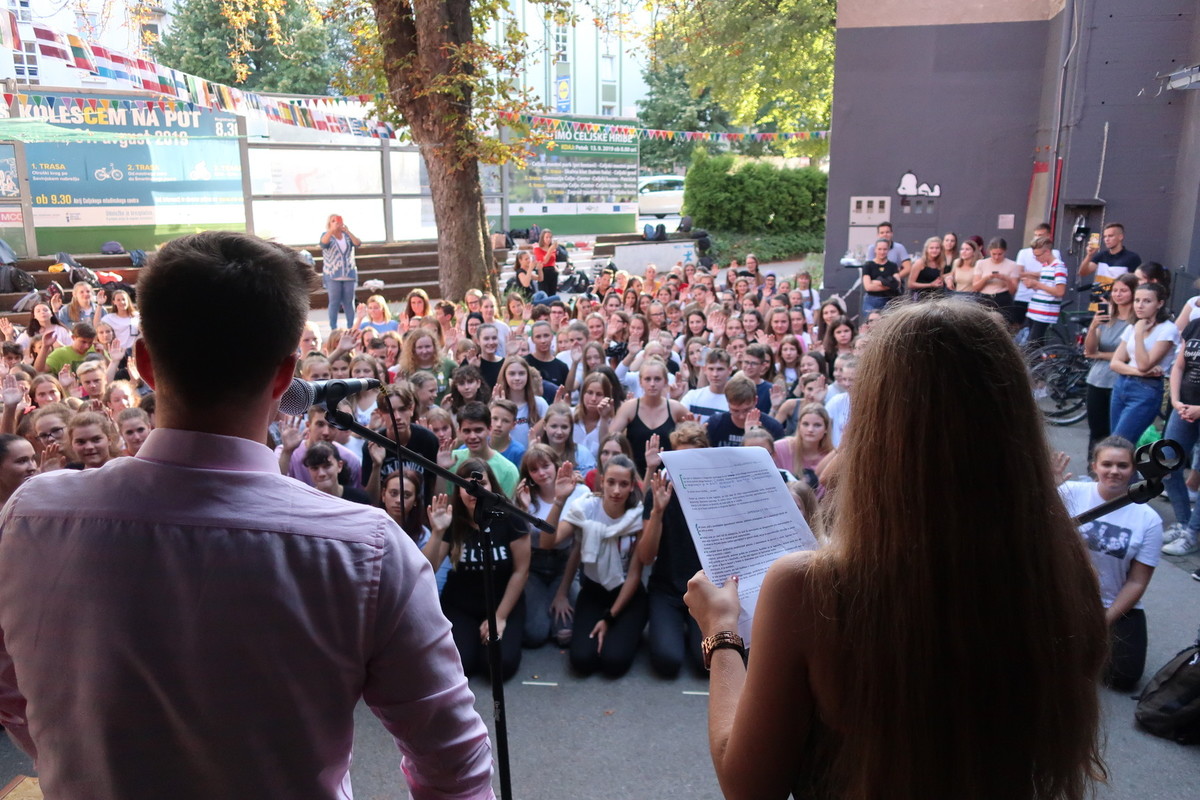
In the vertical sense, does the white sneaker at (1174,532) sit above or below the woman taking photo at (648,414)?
below

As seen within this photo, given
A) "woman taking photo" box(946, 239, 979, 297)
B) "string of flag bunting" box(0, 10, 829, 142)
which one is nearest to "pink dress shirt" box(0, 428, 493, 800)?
"string of flag bunting" box(0, 10, 829, 142)

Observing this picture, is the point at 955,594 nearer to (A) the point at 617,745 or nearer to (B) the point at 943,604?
(B) the point at 943,604

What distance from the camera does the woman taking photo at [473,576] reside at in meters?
4.57

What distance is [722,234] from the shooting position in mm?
26516

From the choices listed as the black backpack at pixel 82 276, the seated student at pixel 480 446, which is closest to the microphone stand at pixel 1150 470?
the seated student at pixel 480 446

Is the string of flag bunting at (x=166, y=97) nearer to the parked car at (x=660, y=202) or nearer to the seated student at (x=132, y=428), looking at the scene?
the seated student at (x=132, y=428)

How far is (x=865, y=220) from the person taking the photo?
45.7ft

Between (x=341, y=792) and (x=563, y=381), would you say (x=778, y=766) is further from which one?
(x=563, y=381)

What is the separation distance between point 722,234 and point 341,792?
26212 millimetres

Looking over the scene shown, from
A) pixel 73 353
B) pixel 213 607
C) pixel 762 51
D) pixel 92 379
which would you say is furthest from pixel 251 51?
pixel 213 607

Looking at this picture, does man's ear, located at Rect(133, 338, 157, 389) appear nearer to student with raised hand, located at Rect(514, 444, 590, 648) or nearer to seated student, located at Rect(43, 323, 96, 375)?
student with raised hand, located at Rect(514, 444, 590, 648)

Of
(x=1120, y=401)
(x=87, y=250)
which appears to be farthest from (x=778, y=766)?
(x=87, y=250)

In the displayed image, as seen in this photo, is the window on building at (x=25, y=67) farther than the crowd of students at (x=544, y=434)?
Yes

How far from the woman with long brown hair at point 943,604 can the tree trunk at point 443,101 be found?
381 inches
